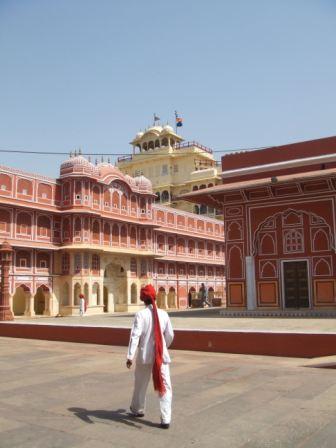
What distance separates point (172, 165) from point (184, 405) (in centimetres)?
5009

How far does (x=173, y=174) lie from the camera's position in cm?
5491

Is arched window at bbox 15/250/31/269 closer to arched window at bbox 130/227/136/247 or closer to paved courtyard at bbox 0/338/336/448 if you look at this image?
arched window at bbox 130/227/136/247

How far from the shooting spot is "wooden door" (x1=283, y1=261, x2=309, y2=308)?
20.0 metres

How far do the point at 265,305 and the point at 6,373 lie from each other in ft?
46.4

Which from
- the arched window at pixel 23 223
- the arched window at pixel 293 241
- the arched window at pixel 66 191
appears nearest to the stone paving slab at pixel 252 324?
the arched window at pixel 293 241

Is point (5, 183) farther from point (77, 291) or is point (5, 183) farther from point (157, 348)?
point (157, 348)

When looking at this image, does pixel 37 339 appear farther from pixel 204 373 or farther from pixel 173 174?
pixel 173 174

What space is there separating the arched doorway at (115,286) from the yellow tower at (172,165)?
17.3 m

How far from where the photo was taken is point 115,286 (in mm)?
37188

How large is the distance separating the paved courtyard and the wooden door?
430 inches

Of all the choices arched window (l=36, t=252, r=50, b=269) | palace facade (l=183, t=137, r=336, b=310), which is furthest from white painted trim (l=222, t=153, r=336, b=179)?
arched window (l=36, t=252, r=50, b=269)

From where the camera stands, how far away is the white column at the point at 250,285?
20.8 metres

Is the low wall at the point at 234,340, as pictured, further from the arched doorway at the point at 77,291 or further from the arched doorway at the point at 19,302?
the arched doorway at the point at 19,302

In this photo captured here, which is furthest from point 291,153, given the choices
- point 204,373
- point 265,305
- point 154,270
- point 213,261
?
point 213,261
